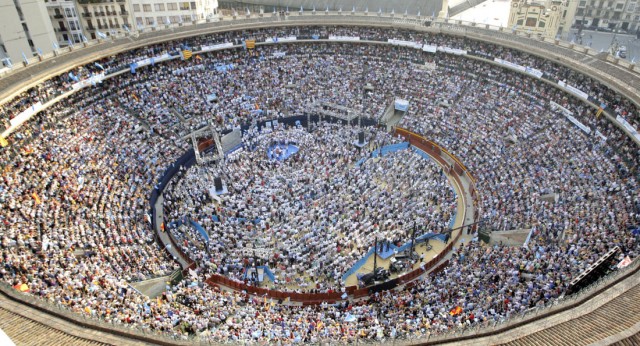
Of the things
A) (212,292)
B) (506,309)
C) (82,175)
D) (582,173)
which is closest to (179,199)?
(82,175)

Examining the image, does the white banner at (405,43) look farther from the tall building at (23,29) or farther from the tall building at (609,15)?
the tall building at (609,15)

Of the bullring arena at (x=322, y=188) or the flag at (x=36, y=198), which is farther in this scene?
the flag at (x=36, y=198)

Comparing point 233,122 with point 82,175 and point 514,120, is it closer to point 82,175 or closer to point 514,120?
point 82,175

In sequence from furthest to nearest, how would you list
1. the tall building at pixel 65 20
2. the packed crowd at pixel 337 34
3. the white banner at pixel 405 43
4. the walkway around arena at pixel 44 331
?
the tall building at pixel 65 20, the white banner at pixel 405 43, the packed crowd at pixel 337 34, the walkway around arena at pixel 44 331

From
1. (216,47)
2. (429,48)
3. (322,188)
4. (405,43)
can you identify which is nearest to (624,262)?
(322,188)

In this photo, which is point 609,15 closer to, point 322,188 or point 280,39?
point 280,39

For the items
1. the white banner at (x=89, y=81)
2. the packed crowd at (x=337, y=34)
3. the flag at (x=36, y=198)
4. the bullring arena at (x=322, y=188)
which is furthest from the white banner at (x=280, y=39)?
the flag at (x=36, y=198)
